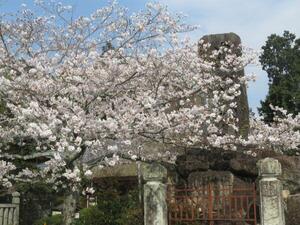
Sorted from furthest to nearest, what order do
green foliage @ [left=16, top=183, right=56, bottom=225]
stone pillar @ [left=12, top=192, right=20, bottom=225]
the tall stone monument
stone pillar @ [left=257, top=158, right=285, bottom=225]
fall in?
green foliage @ [left=16, top=183, right=56, bottom=225] < stone pillar @ [left=12, top=192, right=20, bottom=225] < the tall stone monument < stone pillar @ [left=257, top=158, right=285, bottom=225]

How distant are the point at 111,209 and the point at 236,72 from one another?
4887mm

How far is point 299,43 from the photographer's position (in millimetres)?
33000

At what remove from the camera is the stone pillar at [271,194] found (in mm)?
7844

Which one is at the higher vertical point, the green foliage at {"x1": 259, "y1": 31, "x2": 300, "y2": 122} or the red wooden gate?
the green foliage at {"x1": 259, "y1": 31, "x2": 300, "y2": 122}

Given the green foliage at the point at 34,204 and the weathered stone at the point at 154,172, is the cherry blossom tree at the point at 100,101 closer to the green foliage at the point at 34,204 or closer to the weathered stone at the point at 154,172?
the weathered stone at the point at 154,172

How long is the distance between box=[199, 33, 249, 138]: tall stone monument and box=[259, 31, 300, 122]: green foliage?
15960 mm

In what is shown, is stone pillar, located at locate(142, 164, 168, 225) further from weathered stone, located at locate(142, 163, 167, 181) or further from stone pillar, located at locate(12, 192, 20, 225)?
stone pillar, located at locate(12, 192, 20, 225)

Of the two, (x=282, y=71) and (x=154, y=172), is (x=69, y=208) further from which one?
(x=282, y=71)

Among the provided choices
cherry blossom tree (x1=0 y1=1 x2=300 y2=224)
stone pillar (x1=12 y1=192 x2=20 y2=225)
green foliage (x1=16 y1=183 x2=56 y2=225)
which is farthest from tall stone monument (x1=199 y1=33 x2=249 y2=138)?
green foliage (x1=16 y1=183 x2=56 y2=225)

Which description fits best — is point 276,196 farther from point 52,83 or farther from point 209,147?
point 52,83

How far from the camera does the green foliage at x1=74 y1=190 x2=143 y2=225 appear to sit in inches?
423

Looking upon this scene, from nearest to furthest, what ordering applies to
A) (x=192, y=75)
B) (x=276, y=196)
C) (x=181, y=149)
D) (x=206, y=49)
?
(x=276, y=196) < (x=192, y=75) < (x=181, y=149) < (x=206, y=49)

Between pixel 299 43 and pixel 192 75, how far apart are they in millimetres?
24657

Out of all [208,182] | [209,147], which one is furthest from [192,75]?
[208,182]
